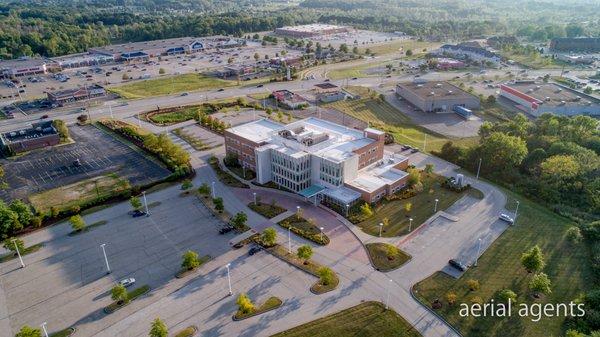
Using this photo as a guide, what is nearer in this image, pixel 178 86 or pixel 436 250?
pixel 436 250

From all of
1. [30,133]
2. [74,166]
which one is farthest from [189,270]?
[30,133]

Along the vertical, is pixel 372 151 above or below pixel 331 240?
above

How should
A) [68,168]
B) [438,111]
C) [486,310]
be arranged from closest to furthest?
[486,310] → [68,168] → [438,111]

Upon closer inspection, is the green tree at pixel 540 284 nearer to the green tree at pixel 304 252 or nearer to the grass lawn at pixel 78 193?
the green tree at pixel 304 252

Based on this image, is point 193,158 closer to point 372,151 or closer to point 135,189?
point 135,189

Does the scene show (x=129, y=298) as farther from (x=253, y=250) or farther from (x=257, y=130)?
(x=257, y=130)

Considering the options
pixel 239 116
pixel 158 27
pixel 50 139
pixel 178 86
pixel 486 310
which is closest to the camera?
pixel 486 310

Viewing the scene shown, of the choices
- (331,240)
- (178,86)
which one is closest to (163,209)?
(331,240)
